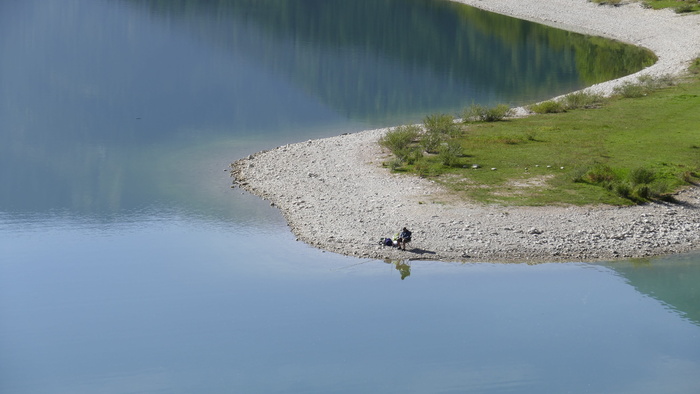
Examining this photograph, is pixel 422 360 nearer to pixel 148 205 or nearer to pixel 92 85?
pixel 148 205

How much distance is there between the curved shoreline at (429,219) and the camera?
95.6 ft

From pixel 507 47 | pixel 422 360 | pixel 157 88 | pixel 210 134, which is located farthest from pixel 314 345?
pixel 507 47

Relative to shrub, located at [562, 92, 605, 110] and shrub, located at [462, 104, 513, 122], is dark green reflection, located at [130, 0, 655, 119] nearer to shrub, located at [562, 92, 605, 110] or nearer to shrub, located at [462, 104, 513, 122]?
shrub, located at [462, 104, 513, 122]

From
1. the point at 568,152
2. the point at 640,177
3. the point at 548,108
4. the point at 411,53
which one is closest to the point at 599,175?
the point at 640,177

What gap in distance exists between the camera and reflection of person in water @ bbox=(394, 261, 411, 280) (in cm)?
2804

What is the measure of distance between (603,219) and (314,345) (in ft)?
40.3

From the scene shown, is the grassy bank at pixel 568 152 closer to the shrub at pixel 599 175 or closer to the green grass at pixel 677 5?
the shrub at pixel 599 175

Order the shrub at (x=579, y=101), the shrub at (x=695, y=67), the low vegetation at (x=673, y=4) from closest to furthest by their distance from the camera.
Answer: the shrub at (x=579, y=101), the shrub at (x=695, y=67), the low vegetation at (x=673, y=4)

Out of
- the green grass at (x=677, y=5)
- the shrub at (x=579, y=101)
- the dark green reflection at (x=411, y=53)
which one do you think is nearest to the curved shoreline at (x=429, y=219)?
the shrub at (x=579, y=101)

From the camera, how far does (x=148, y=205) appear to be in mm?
35312

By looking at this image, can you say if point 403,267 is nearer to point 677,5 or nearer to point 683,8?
point 683,8

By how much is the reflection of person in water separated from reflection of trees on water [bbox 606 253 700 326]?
6360 mm

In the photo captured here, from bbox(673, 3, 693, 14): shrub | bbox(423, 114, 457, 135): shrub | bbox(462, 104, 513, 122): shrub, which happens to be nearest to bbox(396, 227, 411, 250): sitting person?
bbox(423, 114, 457, 135): shrub

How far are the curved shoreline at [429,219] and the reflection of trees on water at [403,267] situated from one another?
197 millimetres
